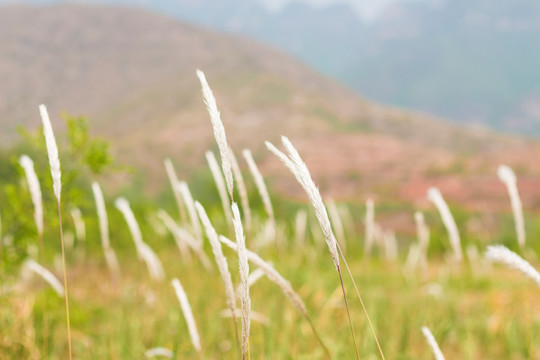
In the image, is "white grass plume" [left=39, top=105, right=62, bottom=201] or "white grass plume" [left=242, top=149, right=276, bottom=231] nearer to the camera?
"white grass plume" [left=39, top=105, right=62, bottom=201]

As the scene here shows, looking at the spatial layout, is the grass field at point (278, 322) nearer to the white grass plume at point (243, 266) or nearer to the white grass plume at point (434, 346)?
the white grass plume at point (434, 346)

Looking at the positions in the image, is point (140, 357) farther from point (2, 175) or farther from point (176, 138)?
point (176, 138)

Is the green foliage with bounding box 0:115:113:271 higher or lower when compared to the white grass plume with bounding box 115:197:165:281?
higher

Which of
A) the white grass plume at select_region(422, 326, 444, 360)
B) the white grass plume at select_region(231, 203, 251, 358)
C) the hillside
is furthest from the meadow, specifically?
the hillside

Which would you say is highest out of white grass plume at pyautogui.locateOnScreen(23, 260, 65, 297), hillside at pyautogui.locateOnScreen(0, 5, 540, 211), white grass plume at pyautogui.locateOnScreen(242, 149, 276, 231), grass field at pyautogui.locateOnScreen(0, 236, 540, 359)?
hillside at pyautogui.locateOnScreen(0, 5, 540, 211)

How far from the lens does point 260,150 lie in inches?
2162

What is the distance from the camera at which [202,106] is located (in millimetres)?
73062


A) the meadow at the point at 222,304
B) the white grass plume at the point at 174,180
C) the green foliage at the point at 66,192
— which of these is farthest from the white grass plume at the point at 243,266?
the green foliage at the point at 66,192

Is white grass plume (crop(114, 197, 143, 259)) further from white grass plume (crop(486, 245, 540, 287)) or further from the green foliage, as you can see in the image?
white grass plume (crop(486, 245, 540, 287))

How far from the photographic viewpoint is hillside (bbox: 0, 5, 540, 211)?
45781 mm

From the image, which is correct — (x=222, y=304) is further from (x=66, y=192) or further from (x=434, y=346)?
(x=434, y=346)

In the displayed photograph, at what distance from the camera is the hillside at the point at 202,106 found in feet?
150

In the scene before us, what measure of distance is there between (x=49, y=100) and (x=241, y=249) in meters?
91.8

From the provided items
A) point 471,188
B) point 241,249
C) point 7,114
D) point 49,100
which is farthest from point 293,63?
point 241,249
